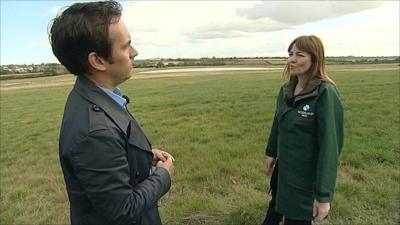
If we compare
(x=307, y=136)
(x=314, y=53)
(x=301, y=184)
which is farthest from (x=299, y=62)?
(x=301, y=184)

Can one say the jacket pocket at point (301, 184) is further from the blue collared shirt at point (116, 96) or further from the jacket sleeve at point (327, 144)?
the blue collared shirt at point (116, 96)

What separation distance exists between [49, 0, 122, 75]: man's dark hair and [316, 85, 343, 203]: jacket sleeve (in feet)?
6.27

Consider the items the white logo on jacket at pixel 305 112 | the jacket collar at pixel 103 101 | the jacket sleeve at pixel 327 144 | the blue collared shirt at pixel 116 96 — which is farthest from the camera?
the white logo on jacket at pixel 305 112

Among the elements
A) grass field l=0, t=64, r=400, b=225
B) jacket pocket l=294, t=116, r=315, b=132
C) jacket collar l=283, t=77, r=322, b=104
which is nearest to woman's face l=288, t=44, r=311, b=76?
jacket collar l=283, t=77, r=322, b=104

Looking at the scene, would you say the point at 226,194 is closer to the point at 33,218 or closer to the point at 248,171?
the point at 248,171

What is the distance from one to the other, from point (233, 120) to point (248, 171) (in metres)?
6.01

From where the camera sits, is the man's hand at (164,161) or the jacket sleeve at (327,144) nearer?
the man's hand at (164,161)

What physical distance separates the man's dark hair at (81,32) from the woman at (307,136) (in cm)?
194

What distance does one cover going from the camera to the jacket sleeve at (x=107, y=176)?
1.70m

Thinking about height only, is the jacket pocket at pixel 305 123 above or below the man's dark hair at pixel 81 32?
below

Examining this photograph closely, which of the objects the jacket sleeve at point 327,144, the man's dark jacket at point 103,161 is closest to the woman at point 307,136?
the jacket sleeve at point 327,144

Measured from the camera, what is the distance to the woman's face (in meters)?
3.42

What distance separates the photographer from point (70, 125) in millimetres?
1777

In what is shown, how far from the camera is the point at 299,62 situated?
343 centimetres
